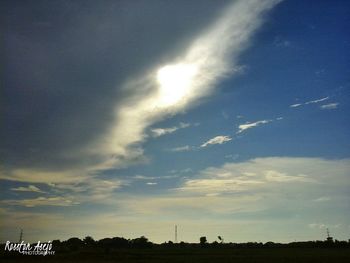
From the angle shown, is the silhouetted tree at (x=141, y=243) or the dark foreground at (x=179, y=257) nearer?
the dark foreground at (x=179, y=257)

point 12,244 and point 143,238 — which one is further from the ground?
point 143,238

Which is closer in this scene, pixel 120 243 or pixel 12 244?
pixel 12 244

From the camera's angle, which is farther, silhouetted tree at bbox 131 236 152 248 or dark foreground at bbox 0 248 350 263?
silhouetted tree at bbox 131 236 152 248

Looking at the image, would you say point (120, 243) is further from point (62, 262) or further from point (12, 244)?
point (12, 244)

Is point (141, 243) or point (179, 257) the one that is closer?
point (179, 257)

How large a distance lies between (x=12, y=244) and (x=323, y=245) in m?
170

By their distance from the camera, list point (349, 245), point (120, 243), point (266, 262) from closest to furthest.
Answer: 1. point (266, 262)
2. point (349, 245)
3. point (120, 243)

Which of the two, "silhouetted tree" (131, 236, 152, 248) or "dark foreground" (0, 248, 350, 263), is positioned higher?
"silhouetted tree" (131, 236, 152, 248)

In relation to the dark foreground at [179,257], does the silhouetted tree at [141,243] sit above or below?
above

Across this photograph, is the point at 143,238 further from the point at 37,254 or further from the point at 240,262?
the point at 240,262

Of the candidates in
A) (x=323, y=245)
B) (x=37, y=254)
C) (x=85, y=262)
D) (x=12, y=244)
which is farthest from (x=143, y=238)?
(x=12, y=244)

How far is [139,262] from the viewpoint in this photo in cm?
7675

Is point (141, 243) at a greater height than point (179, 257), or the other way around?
point (141, 243)

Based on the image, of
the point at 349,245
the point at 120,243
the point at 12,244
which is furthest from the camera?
the point at 120,243
